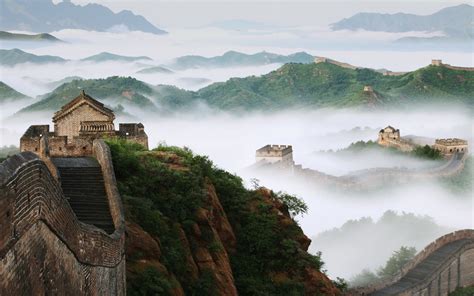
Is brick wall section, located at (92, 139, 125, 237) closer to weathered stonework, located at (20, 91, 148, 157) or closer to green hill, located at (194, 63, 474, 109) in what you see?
weathered stonework, located at (20, 91, 148, 157)

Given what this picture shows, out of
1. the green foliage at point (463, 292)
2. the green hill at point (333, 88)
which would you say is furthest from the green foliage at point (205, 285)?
the green hill at point (333, 88)

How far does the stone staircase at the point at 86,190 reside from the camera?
1259 centimetres

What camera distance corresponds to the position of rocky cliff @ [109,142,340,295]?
13688mm

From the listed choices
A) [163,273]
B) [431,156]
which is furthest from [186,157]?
[431,156]

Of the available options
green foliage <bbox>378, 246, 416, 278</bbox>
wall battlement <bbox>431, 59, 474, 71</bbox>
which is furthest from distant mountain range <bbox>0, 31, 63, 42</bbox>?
wall battlement <bbox>431, 59, 474, 71</bbox>

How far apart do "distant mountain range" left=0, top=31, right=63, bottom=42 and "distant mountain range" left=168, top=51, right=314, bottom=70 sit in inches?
2300

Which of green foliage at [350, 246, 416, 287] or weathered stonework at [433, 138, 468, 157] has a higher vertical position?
weathered stonework at [433, 138, 468, 157]

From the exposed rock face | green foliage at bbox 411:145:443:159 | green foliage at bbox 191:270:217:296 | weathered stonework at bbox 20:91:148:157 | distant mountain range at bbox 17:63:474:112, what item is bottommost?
green foliage at bbox 191:270:217:296

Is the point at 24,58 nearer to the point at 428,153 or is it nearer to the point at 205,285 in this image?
the point at 428,153

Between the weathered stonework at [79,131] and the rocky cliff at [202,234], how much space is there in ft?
4.36

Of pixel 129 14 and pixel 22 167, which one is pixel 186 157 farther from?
pixel 129 14

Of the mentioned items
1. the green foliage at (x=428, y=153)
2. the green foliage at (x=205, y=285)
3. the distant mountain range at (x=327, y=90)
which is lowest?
the green foliage at (x=205, y=285)

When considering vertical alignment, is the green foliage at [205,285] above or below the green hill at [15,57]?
below

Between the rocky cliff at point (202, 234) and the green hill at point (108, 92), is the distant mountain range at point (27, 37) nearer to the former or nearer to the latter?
the green hill at point (108, 92)
